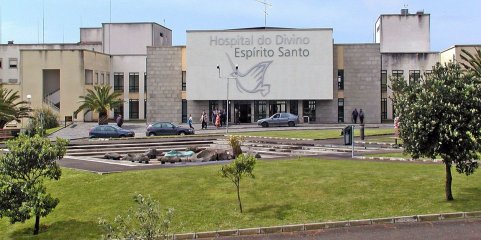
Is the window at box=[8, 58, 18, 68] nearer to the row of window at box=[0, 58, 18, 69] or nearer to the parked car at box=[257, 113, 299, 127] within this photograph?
the row of window at box=[0, 58, 18, 69]

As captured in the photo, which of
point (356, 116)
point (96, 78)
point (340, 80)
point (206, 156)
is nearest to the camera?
point (206, 156)

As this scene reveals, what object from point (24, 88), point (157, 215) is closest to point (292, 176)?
point (157, 215)

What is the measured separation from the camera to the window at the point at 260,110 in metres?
60.1

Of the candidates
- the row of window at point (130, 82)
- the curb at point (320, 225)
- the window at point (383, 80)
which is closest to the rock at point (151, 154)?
the curb at point (320, 225)

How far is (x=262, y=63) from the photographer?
192 feet

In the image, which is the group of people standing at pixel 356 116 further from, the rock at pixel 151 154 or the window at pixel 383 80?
the rock at pixel 151 154

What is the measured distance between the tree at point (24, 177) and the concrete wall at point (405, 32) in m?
65.8

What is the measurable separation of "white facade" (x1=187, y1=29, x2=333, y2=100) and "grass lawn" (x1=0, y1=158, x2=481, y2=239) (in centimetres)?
3625

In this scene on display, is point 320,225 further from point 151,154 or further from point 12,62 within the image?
point 12,62

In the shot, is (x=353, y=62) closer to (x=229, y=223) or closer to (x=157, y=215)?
(x=229, y=223)

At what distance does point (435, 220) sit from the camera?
51.0ft

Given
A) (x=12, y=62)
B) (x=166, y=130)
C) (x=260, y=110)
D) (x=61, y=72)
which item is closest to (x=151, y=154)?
(x=166, y=130)

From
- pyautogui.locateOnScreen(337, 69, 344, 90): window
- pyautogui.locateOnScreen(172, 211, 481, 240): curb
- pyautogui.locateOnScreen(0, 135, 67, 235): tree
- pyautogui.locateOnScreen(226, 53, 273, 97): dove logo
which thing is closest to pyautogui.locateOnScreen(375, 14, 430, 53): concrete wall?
pyautogui.locateOnScreen(337, 69, 344, 90): window

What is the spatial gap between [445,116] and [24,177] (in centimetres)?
1366
